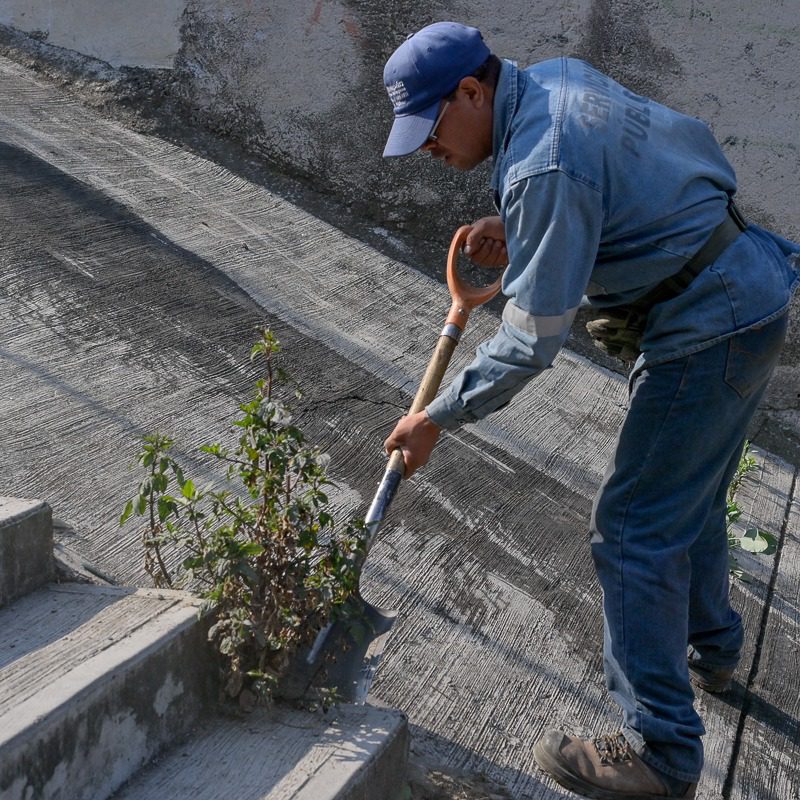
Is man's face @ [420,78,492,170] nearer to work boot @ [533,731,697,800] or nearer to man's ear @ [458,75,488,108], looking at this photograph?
man's ear @ [458,75,488,108]

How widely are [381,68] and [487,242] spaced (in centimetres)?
346

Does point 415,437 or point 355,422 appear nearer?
point 415,437

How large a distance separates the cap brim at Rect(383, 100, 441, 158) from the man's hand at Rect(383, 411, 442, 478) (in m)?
0.62

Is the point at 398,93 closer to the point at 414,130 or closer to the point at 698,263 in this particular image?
the point at 414,130

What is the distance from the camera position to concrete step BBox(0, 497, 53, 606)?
200 cm

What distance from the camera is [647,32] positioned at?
18.6 feet

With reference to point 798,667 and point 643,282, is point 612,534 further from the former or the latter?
point 798,667

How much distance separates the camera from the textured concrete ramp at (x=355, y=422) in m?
2.55

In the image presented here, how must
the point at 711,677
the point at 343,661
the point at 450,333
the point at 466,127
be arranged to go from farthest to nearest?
1. the point at 711,677
2. the point at 450,333
3. the point at 466,127
4. the point at 343,661

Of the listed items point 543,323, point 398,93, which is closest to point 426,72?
point 398,93

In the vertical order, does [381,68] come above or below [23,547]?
above

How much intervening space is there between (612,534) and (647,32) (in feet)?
14.0

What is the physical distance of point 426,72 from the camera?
84.7 inches


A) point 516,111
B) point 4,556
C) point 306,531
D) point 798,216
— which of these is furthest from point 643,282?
point 798,216
